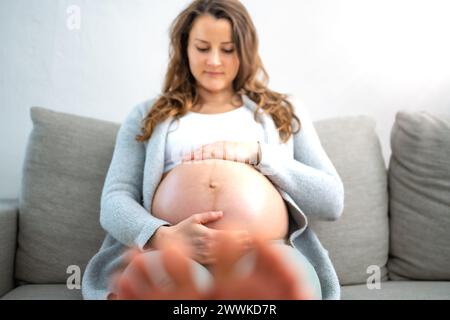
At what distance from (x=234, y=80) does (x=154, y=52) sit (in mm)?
438

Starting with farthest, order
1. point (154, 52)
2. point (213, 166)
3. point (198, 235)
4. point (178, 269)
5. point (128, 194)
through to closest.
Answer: point (154, 52)
point (128, 194)
point (213, 166)
point (198, 235)
point (178, 269)

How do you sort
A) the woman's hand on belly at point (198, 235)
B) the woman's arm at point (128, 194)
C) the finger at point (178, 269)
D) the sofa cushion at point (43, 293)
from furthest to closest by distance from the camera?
the sofa cushion at point (43, 293)
the woman's arm at point (128, 194)
the woman's hand on belly at point (198, 235)
the finger at point (178, 269)

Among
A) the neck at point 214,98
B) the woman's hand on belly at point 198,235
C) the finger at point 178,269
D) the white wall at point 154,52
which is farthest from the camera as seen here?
Answer: the white wall at point 154,52

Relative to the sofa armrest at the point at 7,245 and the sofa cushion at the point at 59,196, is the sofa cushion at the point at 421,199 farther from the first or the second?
the sofa armrest at the point at 7,245

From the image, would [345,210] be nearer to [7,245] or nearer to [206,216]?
[206,216]

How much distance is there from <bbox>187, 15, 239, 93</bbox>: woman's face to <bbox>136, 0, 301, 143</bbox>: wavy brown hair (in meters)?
0.02

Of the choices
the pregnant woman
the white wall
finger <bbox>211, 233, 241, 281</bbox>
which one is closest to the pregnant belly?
the pregnant woman

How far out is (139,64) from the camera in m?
1.51

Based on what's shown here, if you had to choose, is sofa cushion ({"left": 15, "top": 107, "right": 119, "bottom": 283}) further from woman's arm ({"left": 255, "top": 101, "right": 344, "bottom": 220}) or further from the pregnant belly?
woman's arm ({"left": 255, "top": 101, "right": 344, "bottom": 220})

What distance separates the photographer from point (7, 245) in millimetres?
1121

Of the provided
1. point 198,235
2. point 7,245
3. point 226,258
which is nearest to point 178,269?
point 226,258

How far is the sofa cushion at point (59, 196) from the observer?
1.15 metres

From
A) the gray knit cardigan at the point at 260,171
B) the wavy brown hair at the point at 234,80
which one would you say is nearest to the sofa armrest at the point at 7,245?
the gray knit cardigan at the point at 260,171

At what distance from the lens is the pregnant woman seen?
86 centimetres
